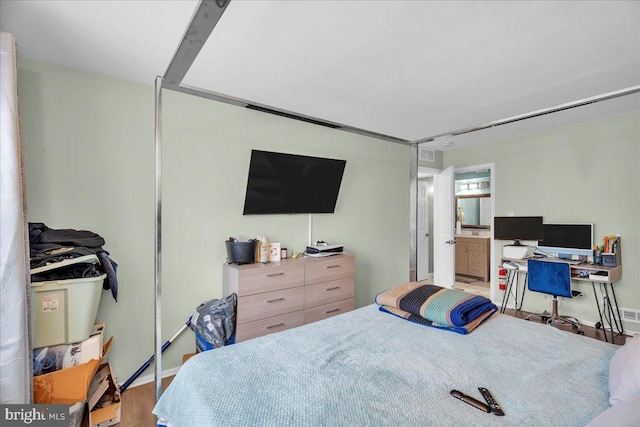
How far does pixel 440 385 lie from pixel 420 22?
1.84 metres

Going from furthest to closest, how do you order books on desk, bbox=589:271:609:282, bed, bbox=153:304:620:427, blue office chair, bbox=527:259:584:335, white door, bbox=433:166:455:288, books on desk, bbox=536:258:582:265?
1. white door, bbox=433:166:455:288
2. books on desk, bbox=536:258:582:265
3. blue office chair, bbox=527:259:584:335
4. books on desk, bbox=589:271:609:282
5. bed, bbox=153:304:620:427

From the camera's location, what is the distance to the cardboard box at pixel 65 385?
1638 mm

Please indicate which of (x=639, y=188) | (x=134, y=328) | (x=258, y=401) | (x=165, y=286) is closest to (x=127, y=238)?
(x=165, y=286)

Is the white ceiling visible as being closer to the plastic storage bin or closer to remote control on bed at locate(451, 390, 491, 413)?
the plastic storage bin

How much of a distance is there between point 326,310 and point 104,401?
1.80 m

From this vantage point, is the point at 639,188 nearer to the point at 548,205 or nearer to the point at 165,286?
the point at 548,205

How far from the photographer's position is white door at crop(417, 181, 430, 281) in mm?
5680

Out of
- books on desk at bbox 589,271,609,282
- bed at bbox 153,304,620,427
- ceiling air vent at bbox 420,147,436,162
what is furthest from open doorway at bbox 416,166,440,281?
bed at bbox 153,304,620,427

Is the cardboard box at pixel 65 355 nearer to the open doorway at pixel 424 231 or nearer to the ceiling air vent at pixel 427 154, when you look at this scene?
the ceiling air vent at pixel 427 154

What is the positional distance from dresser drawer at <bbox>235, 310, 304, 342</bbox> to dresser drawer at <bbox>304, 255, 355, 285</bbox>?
0.33 meters

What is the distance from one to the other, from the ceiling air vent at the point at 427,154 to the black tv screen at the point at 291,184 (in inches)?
75.8

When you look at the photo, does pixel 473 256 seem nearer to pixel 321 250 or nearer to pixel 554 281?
pixel 554 281

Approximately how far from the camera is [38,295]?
5.39 feet

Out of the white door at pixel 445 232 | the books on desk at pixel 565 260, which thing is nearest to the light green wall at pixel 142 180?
the white door at pixel 445 232
